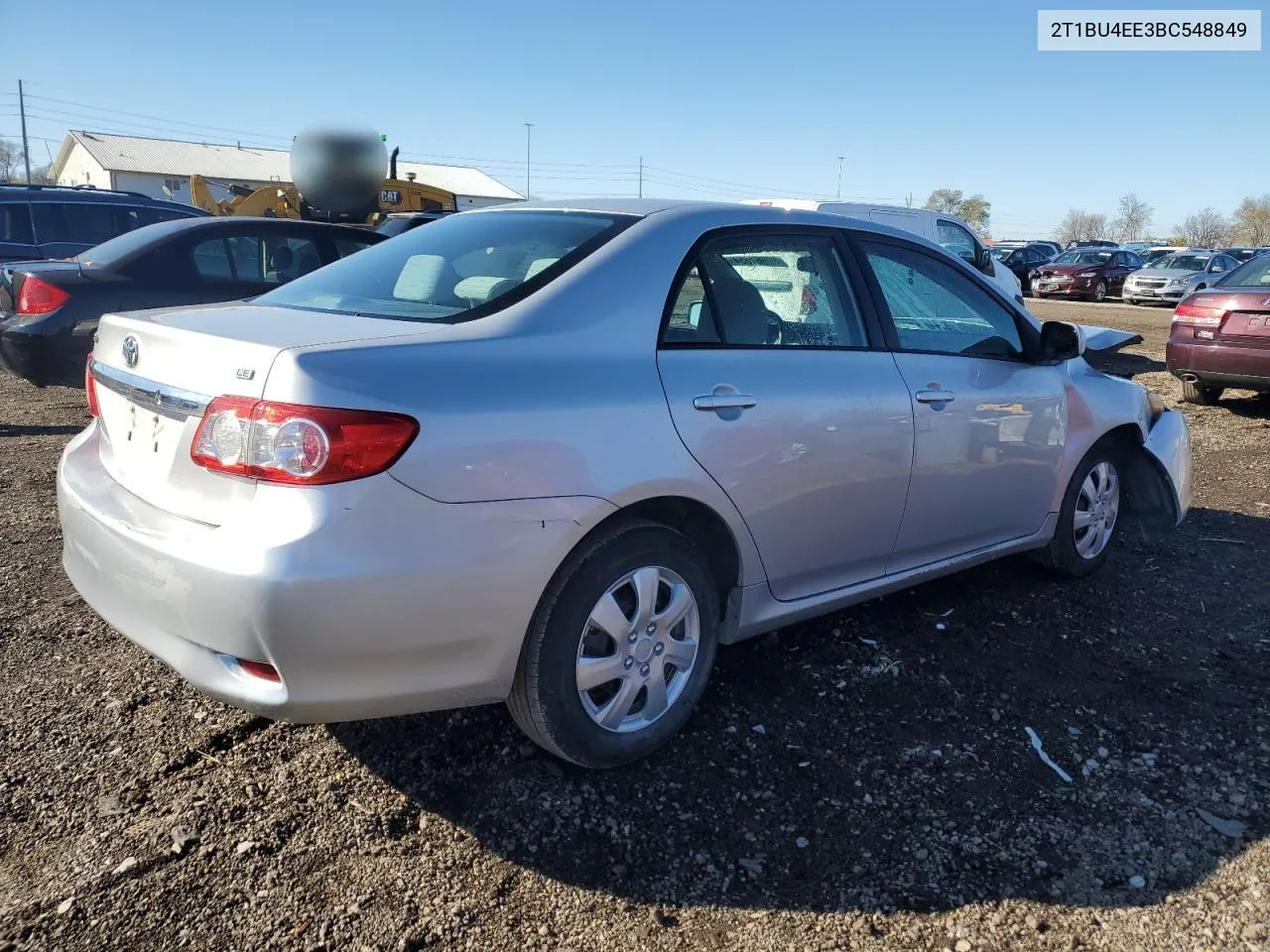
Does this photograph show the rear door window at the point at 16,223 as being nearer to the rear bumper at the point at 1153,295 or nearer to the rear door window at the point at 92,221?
the rear door window at the point at 92,221

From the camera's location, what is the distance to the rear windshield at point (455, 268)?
2768 millimetres

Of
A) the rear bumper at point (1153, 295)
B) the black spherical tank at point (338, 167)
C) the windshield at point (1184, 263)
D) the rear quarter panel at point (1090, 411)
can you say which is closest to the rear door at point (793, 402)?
the rear quarter panel at point (1090, 411)

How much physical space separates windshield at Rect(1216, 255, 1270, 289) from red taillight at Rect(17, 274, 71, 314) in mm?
9526

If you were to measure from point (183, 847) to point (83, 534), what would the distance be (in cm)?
88

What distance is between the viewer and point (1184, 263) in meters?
26.0

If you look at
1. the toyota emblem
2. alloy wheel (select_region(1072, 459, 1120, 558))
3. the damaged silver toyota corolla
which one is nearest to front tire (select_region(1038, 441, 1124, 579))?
alloy wheel (select_region(1072, 459, 1120, 558))

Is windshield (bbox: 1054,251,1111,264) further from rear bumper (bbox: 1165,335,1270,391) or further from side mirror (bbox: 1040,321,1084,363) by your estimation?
side mirror (bbox: 1040,321,1084,363)

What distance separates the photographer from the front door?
355 cm

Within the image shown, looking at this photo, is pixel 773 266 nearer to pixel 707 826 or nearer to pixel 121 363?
pixel 707 826

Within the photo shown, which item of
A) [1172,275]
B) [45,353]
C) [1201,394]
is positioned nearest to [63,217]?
[45,353]

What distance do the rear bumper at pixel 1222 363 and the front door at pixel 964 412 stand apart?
17.8 feet

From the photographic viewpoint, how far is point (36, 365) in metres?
6.69

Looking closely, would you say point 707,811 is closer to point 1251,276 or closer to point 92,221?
point 1251,276

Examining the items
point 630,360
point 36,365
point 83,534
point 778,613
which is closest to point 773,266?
point 630,360
